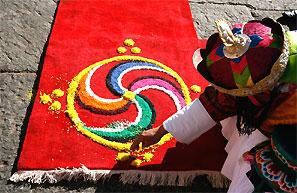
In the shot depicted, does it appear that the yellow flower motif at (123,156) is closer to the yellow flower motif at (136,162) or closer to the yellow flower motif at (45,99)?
the yellow flower motif at (136,162)

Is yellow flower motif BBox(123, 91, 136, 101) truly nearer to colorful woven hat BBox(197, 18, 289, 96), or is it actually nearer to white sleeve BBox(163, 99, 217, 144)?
white sleeve BBox(163, 99, 217, 144)

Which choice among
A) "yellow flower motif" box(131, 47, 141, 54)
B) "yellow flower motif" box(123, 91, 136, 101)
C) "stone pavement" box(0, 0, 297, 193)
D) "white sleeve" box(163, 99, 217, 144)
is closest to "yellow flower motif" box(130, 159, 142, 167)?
"stone pavement" box(0, 0, 297, 193)

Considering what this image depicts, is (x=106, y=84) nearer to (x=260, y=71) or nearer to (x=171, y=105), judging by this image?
(x=171, y=105)

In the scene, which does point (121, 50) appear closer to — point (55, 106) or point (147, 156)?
point (55, 106)

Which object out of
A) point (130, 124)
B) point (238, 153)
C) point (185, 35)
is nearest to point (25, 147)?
point (130, 124)

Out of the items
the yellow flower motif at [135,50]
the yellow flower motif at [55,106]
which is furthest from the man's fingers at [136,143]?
the yellow flower motif at [135,50]

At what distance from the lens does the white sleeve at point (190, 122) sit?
1621 mm

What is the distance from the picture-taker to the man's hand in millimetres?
1754

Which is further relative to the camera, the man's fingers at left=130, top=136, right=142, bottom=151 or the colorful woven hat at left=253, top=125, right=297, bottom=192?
the man's fingers at left=130, top=136, right=142, bottom=151

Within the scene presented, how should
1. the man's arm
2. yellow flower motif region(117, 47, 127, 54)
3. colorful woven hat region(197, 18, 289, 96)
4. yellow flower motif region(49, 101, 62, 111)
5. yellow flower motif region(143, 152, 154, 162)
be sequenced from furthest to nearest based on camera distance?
yellow flower motif region(117, 47, 127, 54)
yellow flower motif region(49, 101, 62, 111)
yellow flower motif region(143, 152, 154, 162)
the man's arm
colorful woven hat region(197, 18, 289, 96)

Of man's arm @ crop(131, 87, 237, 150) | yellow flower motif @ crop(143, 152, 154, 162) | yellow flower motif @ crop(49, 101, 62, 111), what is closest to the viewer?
man's arm @ crop(131, 87, 237, 150)

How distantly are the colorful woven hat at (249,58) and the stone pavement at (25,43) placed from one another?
653mm

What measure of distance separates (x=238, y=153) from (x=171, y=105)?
20.4 inches

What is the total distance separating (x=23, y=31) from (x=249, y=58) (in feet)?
5.29
